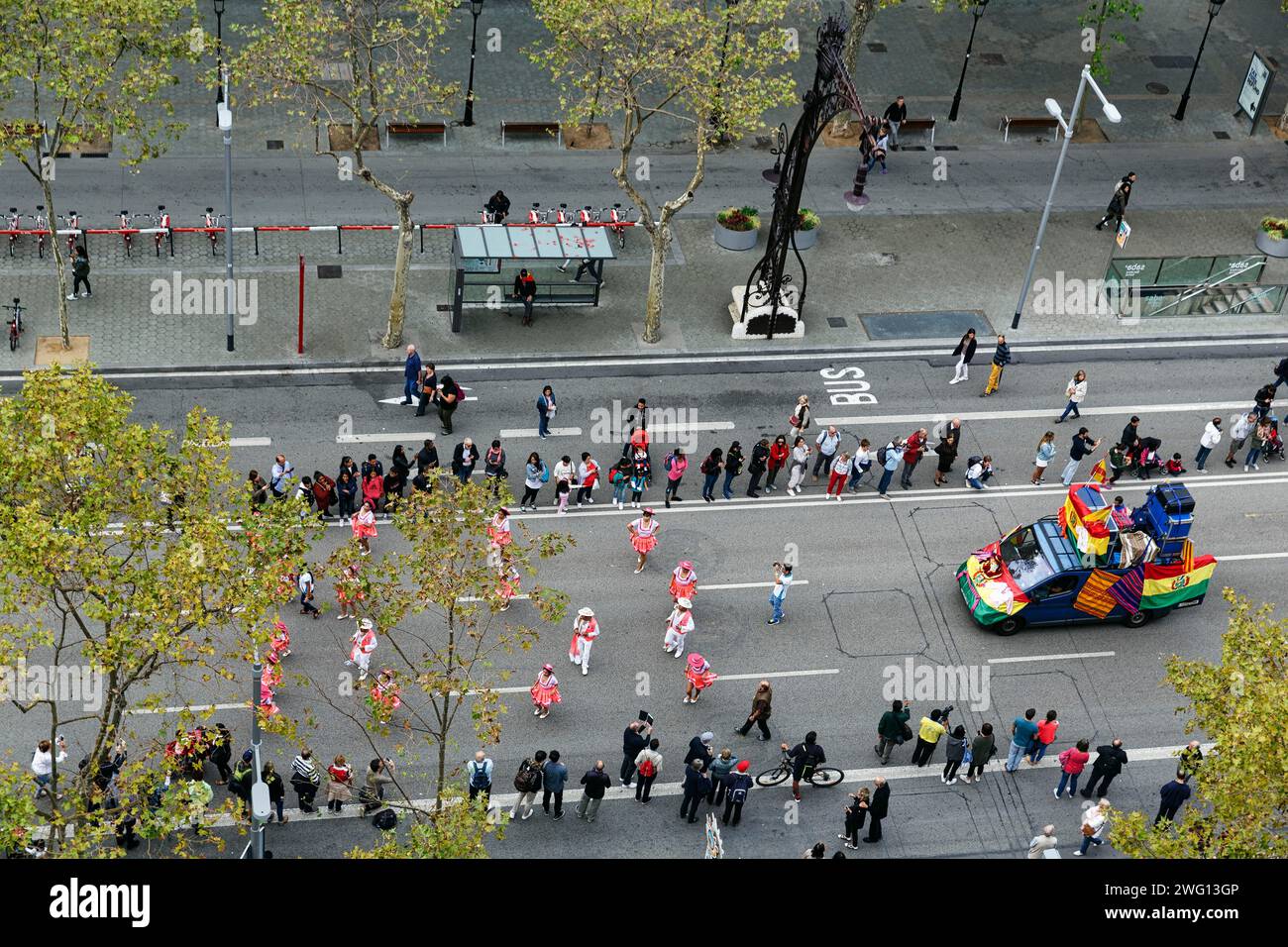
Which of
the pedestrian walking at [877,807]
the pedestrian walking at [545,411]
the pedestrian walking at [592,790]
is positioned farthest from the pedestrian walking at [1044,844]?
the pedestrian walking at [545,411]

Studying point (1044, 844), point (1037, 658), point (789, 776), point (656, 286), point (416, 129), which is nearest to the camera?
point (1044, 844)

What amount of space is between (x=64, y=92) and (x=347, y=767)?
1499cm

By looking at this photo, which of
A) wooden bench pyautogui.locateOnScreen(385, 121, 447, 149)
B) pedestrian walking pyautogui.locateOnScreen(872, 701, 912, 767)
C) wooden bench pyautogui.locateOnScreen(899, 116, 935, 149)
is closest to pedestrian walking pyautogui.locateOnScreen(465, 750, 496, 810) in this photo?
pedestrian walking pyautogui.locateOnScreen(872, 701, 912, 767)

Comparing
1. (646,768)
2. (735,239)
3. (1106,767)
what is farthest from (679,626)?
(735,239)

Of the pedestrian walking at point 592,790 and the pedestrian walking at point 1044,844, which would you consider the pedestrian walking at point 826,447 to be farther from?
the pedestrian walking at point 1044,844

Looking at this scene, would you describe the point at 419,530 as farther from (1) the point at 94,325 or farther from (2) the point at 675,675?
(1) the point at 94,325

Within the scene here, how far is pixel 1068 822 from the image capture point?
26.1 metres

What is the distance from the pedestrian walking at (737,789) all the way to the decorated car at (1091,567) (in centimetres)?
689

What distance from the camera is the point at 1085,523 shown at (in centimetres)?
2859

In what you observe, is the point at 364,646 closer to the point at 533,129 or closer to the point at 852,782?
the point at 852,782

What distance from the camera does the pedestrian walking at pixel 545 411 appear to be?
32781 mm

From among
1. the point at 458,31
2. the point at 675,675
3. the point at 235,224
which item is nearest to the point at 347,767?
the point at 675,675

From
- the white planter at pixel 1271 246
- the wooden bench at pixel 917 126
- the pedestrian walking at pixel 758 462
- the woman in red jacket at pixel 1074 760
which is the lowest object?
the woman in red jacket at pixel 1074 760

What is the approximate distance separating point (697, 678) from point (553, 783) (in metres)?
3.71
